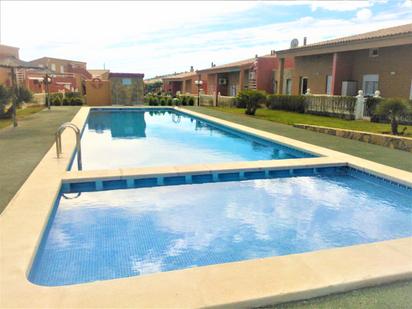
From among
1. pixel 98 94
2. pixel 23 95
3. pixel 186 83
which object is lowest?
pixel 98 94

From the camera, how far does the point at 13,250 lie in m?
4.26

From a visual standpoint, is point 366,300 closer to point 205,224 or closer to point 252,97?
point 205,224

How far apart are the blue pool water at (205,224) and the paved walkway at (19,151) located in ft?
3.22

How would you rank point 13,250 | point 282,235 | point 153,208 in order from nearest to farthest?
1. point 13,250
2. point 282,235
3. point 153,208

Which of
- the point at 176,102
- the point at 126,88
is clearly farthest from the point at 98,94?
the point at 176,102

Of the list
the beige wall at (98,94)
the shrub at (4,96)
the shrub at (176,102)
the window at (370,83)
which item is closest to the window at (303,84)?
the window at (370,83)

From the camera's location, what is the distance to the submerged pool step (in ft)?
25.2

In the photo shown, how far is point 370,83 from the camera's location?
70.6 ft

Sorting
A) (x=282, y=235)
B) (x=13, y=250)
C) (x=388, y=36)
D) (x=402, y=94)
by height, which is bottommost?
(x=282, y=235)

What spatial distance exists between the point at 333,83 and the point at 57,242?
20235mm

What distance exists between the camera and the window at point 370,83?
21030mm

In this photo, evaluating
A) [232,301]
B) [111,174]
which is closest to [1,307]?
[232,301]

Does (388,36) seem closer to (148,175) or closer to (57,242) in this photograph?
(148,175)

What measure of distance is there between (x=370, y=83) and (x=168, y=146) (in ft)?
47.2
